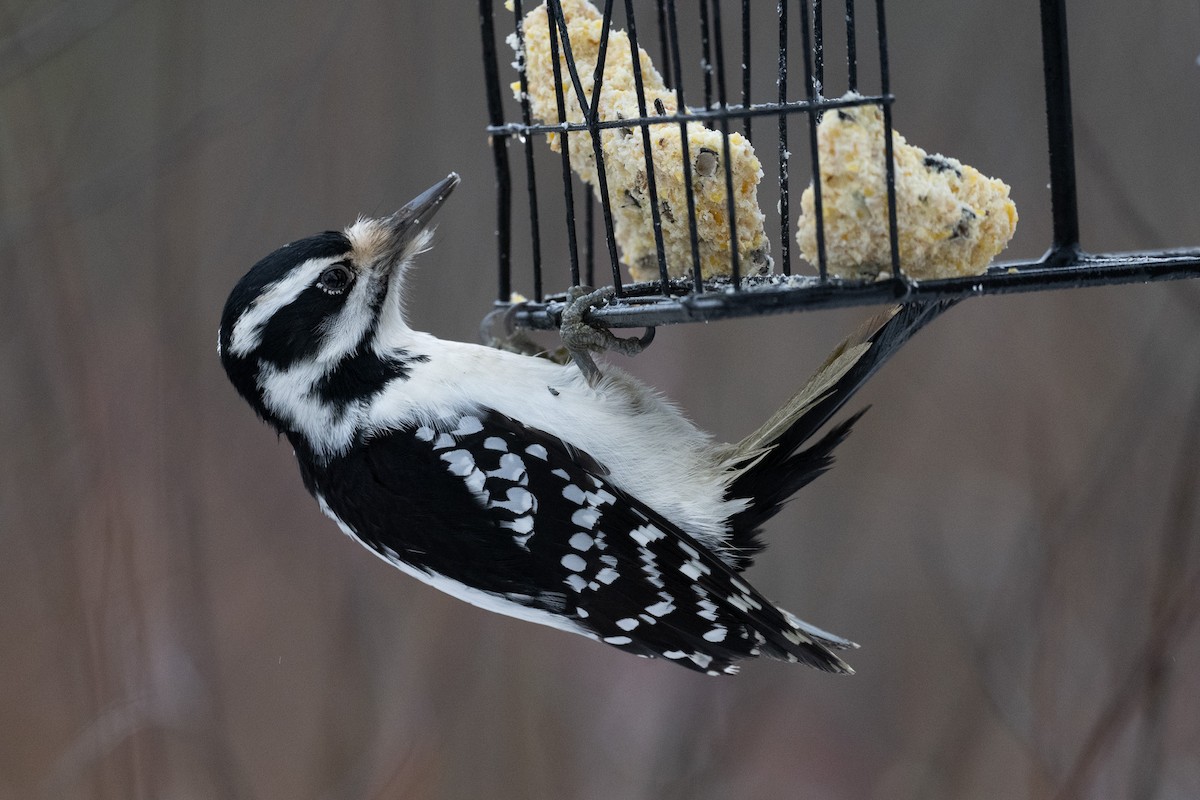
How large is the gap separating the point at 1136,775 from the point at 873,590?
2.16 meters

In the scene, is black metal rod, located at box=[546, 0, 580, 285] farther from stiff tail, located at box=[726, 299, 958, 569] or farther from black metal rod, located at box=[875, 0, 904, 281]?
black metal rod, located at box=[875, 0, 904, 281]

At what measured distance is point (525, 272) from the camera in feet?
16.0

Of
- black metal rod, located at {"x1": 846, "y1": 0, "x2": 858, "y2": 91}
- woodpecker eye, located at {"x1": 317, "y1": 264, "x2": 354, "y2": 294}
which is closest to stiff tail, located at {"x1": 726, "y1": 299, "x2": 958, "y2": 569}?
black metal rod, located at {"x1": 846, "y1": 0, "x2": 858, "y2": 91}

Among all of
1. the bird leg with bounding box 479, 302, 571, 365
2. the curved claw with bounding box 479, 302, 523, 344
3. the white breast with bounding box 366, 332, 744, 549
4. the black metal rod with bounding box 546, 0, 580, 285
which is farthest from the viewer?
the bird leg with bounding box 479, 302, 571, 365

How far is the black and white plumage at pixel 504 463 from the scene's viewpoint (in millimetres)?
2436

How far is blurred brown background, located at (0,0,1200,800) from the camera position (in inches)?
141

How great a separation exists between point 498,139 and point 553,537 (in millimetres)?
904

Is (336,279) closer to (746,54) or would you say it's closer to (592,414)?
(592,414)

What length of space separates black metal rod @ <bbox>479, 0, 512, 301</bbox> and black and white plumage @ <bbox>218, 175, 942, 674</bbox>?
14 centimetres

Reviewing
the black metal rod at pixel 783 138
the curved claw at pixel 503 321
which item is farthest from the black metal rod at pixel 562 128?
the black metal rod at pixel 783 138

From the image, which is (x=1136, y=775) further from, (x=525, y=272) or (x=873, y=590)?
(x=525, y=272)

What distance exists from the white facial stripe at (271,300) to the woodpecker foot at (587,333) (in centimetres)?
53

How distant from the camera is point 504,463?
2.45m

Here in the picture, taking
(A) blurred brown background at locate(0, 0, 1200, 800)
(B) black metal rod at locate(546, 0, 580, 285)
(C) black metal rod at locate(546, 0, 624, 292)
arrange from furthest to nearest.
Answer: (A) blurred brown background at locate(0, 0, 1200, 800) < (B) black metal rod at locate(546, 0, 580, 285) < (C) black metal rod at locate(546, 0, 624, 292)
